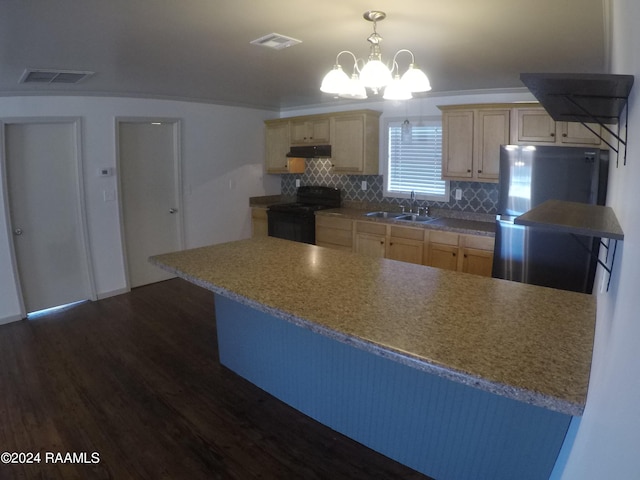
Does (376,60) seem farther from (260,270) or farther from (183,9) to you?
(260,270)

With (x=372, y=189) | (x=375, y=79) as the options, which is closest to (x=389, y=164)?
(x=372, y=189)

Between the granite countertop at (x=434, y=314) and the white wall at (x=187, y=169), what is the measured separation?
91.8 inches

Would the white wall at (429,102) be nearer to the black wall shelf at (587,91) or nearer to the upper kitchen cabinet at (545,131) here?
the upper kitchen cabinet at (545,131)

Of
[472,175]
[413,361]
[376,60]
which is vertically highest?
[376,60]

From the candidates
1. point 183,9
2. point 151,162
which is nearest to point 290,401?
point 183,9

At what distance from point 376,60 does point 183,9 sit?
1.01 m

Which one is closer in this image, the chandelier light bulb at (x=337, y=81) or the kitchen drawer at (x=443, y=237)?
the chandelier light bulb at (x=337, y=81)

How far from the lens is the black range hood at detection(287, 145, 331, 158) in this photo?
16.9ft

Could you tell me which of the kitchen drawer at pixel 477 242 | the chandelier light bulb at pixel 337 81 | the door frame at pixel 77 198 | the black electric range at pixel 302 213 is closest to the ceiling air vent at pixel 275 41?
the chandelier light bulb at pixel 337 81

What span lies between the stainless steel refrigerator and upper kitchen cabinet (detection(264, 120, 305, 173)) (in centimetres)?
314

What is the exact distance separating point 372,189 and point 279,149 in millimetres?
1573

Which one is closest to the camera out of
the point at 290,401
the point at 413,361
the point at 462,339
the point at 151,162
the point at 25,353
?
the point at 413,361

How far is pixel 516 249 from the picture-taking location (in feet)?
10.7

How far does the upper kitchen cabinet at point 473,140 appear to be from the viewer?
3836 millimetres
